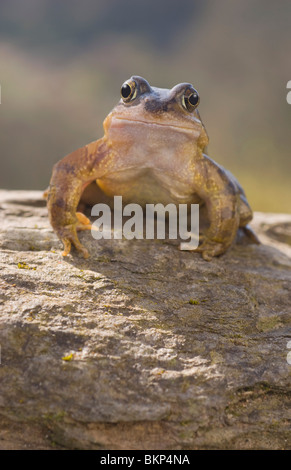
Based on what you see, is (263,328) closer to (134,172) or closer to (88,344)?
(88,344)

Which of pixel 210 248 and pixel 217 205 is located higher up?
pixel 217 205

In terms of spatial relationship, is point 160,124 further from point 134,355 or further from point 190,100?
point 134,355

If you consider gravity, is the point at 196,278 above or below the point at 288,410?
above

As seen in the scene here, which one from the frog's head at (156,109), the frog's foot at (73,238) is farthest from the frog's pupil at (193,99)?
the frog's foot at (73,238)

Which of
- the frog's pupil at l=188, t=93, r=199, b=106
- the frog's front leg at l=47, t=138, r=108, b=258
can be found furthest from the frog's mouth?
the frog's front leg at l=47, t=138, r=108, b=258

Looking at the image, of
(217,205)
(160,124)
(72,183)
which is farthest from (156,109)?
(217,205)

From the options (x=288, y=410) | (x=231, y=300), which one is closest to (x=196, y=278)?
(x=231, y=300)
